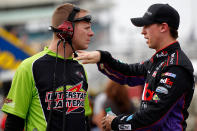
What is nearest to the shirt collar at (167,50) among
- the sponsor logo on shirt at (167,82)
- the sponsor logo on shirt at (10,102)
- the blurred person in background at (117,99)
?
the sponsor logo on shirt at (167,82)

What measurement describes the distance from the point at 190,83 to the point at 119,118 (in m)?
0.76

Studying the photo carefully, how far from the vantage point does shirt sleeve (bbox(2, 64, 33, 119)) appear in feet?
9.70

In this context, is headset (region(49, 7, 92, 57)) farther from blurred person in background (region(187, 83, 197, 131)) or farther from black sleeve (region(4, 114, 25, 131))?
blurred person in background (region(187, 83, 197, 131))

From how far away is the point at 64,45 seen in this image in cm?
319

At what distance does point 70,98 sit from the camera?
3.17m

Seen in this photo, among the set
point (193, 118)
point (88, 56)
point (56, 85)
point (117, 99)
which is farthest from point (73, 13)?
point (193, 118)

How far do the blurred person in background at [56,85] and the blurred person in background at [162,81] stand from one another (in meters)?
0.19

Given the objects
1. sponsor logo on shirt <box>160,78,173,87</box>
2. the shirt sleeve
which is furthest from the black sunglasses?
sponsor logo on shirt <box>160,78,173,87</box>

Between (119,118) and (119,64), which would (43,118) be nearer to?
(119,118)

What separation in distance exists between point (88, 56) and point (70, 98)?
0.50 m

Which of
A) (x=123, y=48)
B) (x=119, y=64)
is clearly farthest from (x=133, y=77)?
(x=123, y=48)

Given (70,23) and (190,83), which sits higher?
(70,23)

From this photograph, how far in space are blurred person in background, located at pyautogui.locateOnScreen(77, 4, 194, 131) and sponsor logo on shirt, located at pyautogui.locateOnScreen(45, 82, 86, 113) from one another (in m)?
0.31

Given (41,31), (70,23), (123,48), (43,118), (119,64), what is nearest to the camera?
(43,118)
